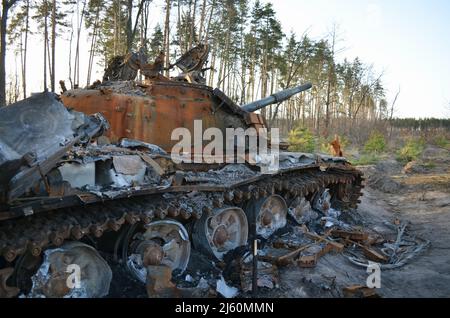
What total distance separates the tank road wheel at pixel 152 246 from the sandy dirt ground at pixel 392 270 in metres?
0.20

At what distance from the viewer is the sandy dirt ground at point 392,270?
18.5 feet

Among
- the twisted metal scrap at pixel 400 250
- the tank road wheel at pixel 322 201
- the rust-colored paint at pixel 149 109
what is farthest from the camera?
the tank road wheel at pixel 322 201

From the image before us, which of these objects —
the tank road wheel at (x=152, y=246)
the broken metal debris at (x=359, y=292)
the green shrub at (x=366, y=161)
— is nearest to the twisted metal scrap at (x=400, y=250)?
the broken metal debris at (x=359, y=292)

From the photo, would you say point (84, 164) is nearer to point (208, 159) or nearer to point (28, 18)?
point (208, 159)

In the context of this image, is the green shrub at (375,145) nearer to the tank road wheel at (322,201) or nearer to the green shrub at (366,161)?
the green shrub at (366,161)

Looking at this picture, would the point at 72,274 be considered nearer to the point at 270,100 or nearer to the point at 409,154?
the point at 270,100

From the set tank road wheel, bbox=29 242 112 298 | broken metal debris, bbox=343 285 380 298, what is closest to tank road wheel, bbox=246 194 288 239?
broken metal debris, bbox=343 285 380 298

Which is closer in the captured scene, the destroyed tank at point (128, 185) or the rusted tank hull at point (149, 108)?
the destroyed tank at point (128, 185)

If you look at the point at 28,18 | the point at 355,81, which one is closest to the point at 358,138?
the point at 355,81

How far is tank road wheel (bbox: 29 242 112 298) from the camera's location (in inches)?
171

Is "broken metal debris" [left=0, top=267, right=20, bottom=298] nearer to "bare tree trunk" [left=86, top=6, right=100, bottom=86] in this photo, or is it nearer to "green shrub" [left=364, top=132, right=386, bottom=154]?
"green shrub" [left=364, top=132, right=386, bottom=154]

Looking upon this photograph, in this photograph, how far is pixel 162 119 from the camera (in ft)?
23.0

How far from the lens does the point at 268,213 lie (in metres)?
8.12

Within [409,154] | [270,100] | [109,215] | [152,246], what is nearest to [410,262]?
[152,246]
